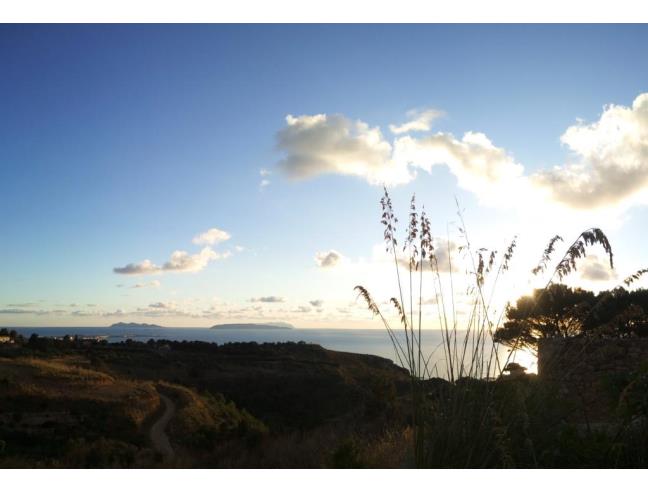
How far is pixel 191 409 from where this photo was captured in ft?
52.9

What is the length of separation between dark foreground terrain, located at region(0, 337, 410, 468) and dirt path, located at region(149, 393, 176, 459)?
49 mm

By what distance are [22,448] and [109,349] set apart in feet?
61.8

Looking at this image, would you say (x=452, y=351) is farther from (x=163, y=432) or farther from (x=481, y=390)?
(x=163, y=432)

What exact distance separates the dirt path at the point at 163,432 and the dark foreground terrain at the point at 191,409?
49 mm

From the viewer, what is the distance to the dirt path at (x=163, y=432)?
12.0 m

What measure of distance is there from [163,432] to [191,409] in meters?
2.26

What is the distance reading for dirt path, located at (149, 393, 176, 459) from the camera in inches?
471
